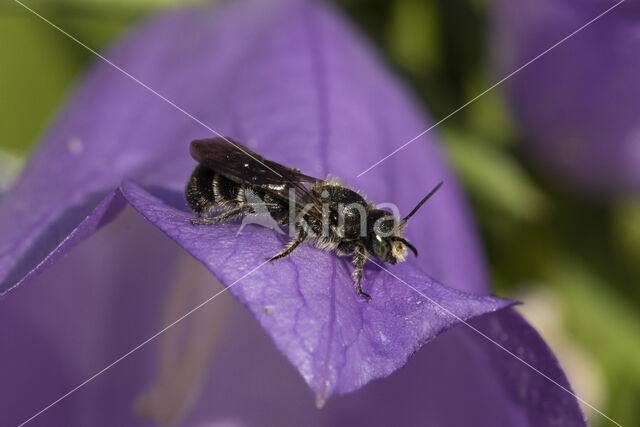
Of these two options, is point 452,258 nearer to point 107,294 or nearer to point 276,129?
point 276,129

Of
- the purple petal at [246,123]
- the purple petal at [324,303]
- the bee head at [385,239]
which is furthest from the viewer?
the purple petal at [246,123]

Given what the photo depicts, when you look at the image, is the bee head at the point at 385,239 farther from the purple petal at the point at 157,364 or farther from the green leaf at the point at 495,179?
the green leaf at the point at 495,179

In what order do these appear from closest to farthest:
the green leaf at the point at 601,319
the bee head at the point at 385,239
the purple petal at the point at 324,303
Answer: the purple petal at the point at 324,303 < the bee head at the point at 385,239 < the green leaf at the point at 601,319

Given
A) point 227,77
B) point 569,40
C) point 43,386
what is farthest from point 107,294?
point 569,40

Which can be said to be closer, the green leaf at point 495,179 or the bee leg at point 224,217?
the bee leg at point 224,217
